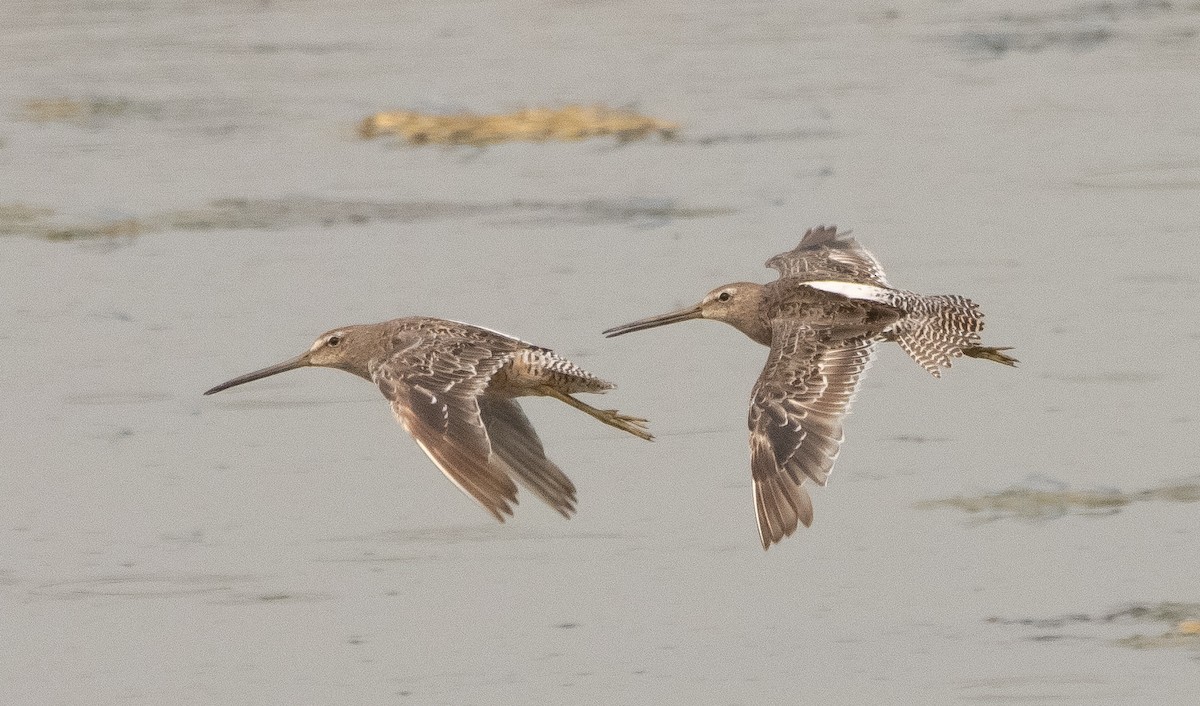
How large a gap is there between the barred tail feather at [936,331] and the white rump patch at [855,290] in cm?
12

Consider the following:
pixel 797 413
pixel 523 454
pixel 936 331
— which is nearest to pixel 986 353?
pixel 936 331

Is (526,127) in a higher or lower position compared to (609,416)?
lower

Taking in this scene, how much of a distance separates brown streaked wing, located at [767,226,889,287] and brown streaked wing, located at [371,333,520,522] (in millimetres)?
1780

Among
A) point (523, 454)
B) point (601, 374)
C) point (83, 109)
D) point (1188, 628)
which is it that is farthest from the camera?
point (83, 109)

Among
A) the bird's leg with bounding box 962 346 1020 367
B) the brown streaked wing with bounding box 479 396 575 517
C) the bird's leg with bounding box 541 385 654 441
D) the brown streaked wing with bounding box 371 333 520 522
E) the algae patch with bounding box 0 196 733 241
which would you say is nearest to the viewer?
the brown streaked wing with bounding box 371 333 520 522

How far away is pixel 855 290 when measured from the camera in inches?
347

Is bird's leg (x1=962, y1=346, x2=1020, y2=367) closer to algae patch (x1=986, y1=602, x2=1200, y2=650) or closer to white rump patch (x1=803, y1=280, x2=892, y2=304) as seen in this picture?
white rump patch (x1=803, y1=280, x2=892, y2=304)

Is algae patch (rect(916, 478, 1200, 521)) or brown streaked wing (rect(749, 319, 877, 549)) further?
algae patch (rect(916, 478, 1200, 521))

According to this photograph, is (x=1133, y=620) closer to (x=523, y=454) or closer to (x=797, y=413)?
(x=797, y=413)

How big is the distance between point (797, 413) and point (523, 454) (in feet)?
3.02

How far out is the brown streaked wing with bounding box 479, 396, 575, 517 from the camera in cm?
791

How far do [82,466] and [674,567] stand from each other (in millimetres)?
2698

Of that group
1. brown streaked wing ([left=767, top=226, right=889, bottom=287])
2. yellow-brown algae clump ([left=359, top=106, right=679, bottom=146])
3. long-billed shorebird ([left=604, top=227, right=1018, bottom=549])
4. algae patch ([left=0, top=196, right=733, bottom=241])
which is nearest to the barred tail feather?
long-billed shorebird ([left=604, top=227, right=1018, bottom=549])

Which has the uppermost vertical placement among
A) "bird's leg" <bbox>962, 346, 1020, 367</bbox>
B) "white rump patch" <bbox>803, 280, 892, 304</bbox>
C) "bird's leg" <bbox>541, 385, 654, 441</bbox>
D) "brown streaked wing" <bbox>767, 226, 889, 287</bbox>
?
"white rump patch" <bbox>803, 280, 892, 304</bbox>
